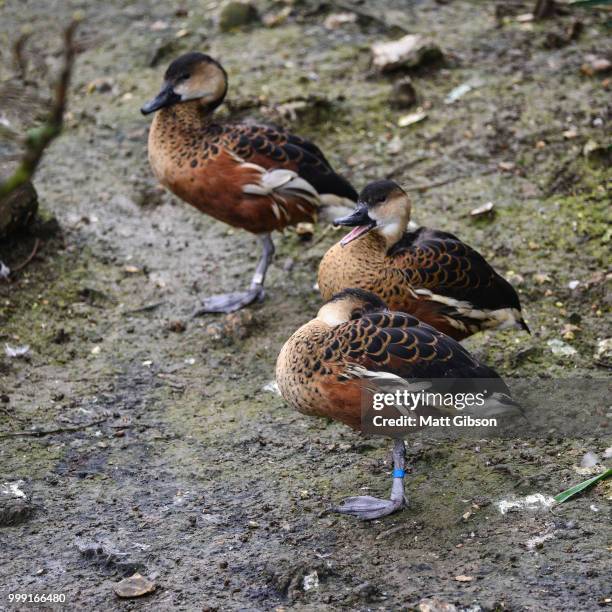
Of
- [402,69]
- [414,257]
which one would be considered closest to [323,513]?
[414,257]

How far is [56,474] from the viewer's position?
4223 millimetres

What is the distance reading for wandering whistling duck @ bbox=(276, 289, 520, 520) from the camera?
375 cm

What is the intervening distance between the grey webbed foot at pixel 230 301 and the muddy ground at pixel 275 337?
4.1 inches

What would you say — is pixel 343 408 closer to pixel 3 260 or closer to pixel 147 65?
pixel 3 260

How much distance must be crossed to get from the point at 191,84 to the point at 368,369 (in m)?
2.84

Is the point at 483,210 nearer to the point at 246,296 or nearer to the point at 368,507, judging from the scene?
the point at 246,296

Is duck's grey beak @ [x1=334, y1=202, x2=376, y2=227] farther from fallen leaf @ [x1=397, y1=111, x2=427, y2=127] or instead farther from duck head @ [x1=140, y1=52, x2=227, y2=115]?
fallen leaf @ [x1=397, y1=111, x2=427, y2=127]

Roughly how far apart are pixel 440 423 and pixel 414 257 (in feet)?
3.53

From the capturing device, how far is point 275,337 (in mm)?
5359

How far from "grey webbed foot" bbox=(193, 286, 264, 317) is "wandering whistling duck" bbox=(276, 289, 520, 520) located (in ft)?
5.21

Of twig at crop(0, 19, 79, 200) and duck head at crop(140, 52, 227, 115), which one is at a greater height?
twig at crop(0, 19, 79, 200)

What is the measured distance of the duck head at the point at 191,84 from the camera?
5.87 metres

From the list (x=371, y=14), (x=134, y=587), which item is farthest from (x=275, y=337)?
(x=371, y=14)

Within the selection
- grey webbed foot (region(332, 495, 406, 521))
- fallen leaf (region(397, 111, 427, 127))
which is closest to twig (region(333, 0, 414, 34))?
fallen leaf (region(397, 111, 427, 127))
